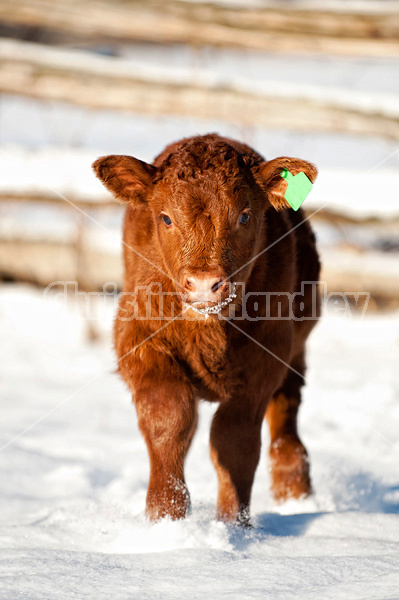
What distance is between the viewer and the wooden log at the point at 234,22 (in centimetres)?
690

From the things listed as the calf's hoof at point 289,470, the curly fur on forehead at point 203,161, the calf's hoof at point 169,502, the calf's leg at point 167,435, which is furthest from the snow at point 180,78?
the calf's hoof at point 169,502

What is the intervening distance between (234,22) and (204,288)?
4903mm

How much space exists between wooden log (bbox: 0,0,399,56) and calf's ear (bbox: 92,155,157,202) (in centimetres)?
405

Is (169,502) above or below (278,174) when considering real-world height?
below

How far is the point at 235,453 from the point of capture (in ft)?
10.6

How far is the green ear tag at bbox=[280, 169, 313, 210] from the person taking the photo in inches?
128

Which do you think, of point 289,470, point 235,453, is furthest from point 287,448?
point 235,453

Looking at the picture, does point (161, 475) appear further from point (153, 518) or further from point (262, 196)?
point (262, 196)

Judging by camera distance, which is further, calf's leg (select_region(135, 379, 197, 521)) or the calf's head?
calf's leg (select_region(135, 379, 197, 521))

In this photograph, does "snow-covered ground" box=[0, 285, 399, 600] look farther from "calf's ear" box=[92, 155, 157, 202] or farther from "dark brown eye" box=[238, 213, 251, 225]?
"calf's ear" box=[92, 155, 157, 202]

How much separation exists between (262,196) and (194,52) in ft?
15.3

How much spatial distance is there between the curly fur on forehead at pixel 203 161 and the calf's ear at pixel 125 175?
0.24 ft

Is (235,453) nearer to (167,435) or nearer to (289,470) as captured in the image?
(167,435)

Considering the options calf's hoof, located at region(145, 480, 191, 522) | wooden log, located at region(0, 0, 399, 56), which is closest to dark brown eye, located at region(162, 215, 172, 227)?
calf's hoof, located at region(145, 480, 191, 522)
